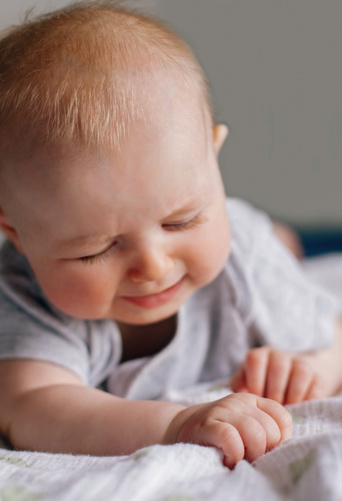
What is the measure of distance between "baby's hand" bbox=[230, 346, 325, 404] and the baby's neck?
0.53 ft

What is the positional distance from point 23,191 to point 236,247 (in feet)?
1.33

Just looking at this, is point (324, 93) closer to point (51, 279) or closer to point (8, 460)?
point (51, 279)

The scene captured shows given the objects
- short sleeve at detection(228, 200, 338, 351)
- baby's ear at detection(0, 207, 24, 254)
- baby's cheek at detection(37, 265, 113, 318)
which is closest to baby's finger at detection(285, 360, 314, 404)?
short sleeve at detection(228, 200, 338, 351)

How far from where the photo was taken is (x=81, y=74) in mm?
653

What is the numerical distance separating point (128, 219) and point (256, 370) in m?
0.28

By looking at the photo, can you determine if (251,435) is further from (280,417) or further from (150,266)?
(150,266)

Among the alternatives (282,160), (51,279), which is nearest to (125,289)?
(51,279)

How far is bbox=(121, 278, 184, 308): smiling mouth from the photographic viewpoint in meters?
0.75

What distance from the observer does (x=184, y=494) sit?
48cm

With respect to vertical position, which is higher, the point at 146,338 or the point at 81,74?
the point at 81,74

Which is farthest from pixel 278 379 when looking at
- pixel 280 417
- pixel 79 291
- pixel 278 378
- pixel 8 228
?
pixel 8 228

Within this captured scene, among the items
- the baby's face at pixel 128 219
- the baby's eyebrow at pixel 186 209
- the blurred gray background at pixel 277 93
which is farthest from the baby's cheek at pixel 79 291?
the blurred gray background at pixel 277 93

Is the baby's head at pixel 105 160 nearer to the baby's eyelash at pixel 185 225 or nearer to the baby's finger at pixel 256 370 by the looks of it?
the baby's eyelash at pixel 185 225

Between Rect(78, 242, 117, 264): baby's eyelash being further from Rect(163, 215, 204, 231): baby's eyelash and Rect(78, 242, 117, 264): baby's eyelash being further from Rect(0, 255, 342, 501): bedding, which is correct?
Rect(0, 255, 342, 501): bedding
